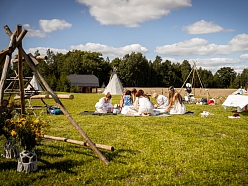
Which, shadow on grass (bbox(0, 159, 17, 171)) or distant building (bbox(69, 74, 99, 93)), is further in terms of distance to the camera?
distant building (bbox(69, 74, 99, 93))

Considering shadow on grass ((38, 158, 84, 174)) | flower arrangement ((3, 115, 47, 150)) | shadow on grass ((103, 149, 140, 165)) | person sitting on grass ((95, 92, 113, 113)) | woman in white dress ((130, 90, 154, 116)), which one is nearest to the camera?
flower arrangement ((3, 115, 47, 150))

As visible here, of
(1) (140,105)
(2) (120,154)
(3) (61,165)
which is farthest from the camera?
(1) (140,105)

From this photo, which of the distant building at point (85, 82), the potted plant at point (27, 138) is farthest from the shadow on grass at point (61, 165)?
the distant building at point (85, 82)

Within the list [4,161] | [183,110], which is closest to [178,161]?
[4,161]

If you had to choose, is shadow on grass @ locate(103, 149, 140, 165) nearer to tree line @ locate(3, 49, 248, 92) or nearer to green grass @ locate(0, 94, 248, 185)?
green grass @ locate(0, 94, 248, 185)

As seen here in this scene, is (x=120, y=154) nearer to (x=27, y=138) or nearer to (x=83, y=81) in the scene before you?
(x=27, y=138)

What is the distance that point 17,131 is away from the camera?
4574 mm

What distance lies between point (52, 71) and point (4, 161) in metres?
71.7

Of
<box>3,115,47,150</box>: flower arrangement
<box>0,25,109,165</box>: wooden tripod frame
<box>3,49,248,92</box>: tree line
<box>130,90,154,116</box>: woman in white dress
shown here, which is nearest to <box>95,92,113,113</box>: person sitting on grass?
<box>130,90,154,116</box>: woman in white dress

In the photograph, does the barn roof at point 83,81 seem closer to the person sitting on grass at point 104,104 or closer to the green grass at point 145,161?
the person sitting on grass at point 104,104

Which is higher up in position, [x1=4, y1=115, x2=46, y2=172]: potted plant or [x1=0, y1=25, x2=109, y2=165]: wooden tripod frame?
[x1=0, y1=25, x2=109, y2=165]: wooden tripod frame

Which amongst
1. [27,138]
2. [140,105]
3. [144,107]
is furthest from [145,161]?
[140,105]

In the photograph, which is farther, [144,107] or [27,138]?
[144,107]

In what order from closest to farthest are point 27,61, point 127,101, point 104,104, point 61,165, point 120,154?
point 61,165
point 27,61
point 120,154
point 104,104
point 127,101
